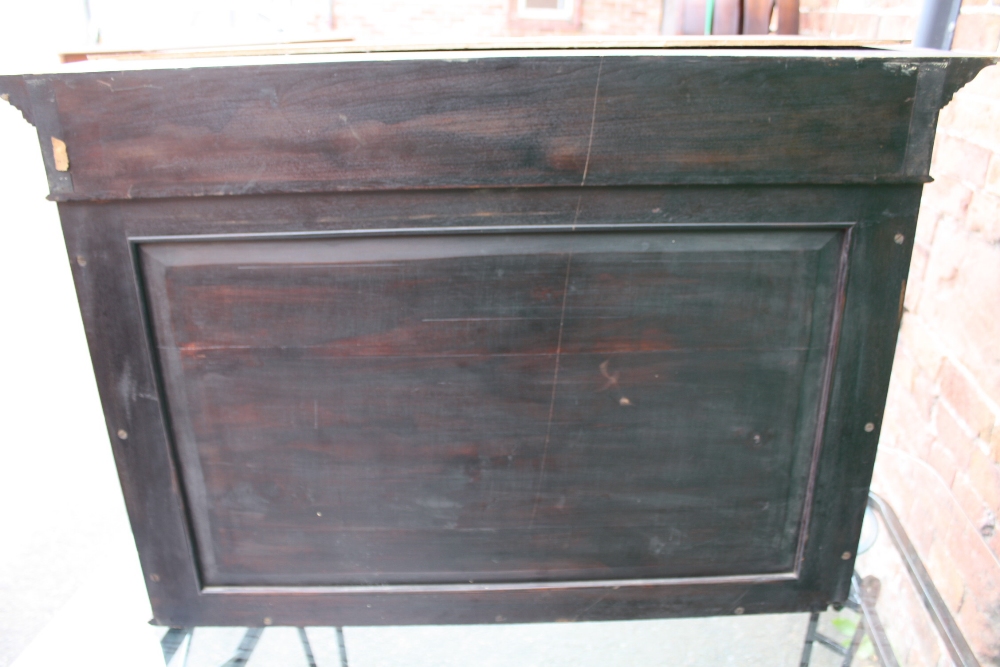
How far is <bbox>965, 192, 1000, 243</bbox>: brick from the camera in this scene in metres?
1.18

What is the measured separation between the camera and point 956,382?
4.28ft

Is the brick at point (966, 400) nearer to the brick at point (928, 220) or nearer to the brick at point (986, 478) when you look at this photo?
the brick at point (986, 478)

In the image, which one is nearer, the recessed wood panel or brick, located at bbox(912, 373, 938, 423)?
the recessed wood panel

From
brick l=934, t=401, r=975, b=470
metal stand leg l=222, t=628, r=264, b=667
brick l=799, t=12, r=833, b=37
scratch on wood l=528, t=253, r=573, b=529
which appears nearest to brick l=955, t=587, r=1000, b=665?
brick l=934, t=401, r=975, b=470

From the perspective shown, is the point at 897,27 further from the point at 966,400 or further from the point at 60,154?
the point at 60,154

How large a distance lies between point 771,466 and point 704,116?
0.47 metres

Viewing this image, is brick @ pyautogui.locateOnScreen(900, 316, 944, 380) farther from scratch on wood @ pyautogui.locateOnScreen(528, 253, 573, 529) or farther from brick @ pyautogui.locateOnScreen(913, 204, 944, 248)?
scratch on wood @ pyautogui.locateOnScreen(528, 253, 573, 529)

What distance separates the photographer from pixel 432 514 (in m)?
0.96

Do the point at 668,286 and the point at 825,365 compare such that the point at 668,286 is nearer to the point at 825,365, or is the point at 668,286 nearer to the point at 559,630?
the point at 825,365

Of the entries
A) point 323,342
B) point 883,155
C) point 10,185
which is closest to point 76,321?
point 10,185

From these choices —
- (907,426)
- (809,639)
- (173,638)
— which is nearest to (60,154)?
(173,638)

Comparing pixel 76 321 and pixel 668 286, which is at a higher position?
pixel 668 286

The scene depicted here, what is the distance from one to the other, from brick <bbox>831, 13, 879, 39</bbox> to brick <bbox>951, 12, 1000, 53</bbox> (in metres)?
0.43

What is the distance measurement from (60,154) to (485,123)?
1.59 ft
